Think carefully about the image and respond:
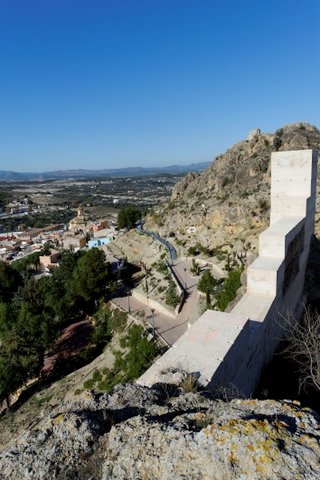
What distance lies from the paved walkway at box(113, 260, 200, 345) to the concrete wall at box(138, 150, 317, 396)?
8.53 metres

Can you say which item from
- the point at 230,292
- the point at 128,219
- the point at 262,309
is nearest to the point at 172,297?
the point at 230,292

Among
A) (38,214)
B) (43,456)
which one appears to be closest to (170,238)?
(43,456)

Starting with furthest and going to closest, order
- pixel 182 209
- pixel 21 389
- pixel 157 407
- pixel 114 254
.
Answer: pixel 182 209
pixel 114 254
pixel 21 389
pixel 157 407

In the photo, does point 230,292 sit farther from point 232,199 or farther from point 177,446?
point 232,199

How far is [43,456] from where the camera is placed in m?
3.40

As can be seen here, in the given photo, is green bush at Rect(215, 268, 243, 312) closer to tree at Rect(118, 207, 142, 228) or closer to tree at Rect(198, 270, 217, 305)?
tree at Rect(198, 270, 217, 305)

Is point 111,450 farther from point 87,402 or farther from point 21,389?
point 21,389

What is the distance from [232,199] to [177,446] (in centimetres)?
3529

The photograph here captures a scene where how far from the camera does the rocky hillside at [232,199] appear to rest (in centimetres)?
3314

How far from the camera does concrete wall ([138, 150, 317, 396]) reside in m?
6.39

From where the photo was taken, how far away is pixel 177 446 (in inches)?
123

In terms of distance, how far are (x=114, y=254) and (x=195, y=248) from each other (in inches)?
438

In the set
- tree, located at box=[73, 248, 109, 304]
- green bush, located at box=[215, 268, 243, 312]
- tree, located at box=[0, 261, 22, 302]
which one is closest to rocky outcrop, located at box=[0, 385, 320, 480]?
green bush, located at box=[215, 268, 243, 312]

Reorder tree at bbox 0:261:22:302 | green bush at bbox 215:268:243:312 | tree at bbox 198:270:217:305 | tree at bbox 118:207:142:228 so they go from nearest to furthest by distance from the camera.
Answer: green bush at bbox 215:268:243:312 → tree at bbox 198:270:217:305 → tree at bbox 0:261:22:302 → tree at bbox 118:207:142:228
